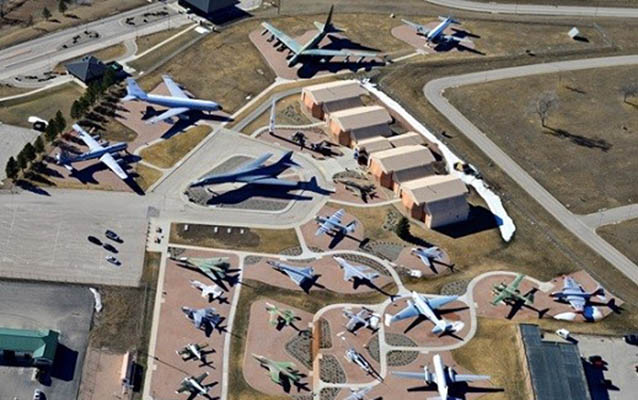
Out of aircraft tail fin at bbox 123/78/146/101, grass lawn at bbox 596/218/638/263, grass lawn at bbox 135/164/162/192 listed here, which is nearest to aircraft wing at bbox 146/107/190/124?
aircraft tail fin at bbox 123/78/146/101

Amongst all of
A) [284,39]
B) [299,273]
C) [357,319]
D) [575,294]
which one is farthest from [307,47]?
[575,294]

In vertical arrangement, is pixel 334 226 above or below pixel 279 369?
above

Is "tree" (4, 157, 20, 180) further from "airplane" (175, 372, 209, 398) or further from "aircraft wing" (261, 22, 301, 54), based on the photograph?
"aircraft wing" (261, 22, 301, 54)

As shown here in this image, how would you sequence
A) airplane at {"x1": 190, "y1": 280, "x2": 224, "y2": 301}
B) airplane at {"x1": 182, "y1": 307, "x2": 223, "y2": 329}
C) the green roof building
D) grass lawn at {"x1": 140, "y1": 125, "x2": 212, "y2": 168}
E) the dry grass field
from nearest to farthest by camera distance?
the green roof building
airplane at {"x1": 182, "y1": 307, "x2": 223, "y2": 329}
airplane at {"x1": 190, "y1": 280, "x2": 224, "y2": 301}
grass lawn at {"x1": 140, "y1": 125, "x2": 212, "y2": 168}
the dry grass field

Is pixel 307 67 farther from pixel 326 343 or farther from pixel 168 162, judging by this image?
pixel 326 343

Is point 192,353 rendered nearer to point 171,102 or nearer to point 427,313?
point 427,313
